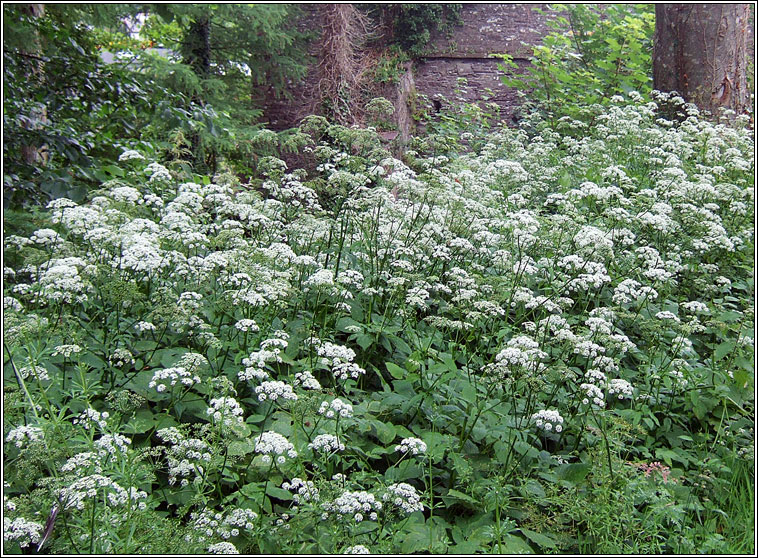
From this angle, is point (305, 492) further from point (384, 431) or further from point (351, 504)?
point (384, 431)

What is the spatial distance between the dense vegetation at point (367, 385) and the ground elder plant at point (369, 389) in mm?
15

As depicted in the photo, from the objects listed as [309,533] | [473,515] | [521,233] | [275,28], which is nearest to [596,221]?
[521,233]

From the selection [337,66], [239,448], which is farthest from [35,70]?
[337,66]

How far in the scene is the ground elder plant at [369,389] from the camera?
1.98 metres

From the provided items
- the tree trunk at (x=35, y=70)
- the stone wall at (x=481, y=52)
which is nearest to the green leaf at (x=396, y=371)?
the tree trunk at (x=35, y=70)

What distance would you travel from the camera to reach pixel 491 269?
365cm

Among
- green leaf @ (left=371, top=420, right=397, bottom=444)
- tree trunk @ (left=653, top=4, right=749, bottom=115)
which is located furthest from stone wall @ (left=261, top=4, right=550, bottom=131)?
green leaf @ (left=371, top=420, right=397, bottom=444)

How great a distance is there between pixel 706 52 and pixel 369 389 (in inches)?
230

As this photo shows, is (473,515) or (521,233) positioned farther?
(521,233)

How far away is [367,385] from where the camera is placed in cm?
302

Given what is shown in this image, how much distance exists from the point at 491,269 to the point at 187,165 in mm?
2886

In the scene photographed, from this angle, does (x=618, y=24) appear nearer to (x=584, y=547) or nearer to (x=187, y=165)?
(x=187, y=165)

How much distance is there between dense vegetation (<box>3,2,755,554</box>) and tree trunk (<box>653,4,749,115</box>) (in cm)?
297

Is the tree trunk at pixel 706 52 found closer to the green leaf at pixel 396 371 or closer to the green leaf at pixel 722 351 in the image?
the green leaf at pixel 722 351
